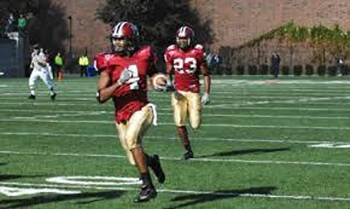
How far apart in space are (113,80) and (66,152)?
16.6 feet

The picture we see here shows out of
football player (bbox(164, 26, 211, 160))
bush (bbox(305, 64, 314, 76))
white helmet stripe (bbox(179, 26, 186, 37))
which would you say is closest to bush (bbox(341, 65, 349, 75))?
bush (bbox(305, 64, 314, 76))

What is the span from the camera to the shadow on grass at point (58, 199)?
984cm

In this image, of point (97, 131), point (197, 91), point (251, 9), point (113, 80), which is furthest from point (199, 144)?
point (251, 9)

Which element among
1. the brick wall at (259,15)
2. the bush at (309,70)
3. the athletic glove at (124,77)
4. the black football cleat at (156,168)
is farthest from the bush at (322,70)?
the athletic glove at (124,77)

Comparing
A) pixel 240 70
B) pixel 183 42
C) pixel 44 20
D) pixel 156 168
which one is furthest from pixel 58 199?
pixel 44 20

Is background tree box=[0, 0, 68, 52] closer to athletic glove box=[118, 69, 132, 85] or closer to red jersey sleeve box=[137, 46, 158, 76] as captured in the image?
red jersey sleeve box=[137, 46, 158, 76]

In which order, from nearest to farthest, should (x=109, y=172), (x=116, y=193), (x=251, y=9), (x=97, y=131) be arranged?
(x=116, y=193) → (x=109, y=172) → (x=97, y=131) → (x=251, y=9)

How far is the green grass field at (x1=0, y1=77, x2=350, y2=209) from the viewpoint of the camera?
1015cm

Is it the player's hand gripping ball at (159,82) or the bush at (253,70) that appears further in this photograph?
the bush at (253,70)

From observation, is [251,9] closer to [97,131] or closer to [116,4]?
[116,4]

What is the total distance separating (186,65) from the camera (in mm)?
14391

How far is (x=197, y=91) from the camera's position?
14.3 meters

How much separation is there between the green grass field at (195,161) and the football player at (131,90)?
0.46 m

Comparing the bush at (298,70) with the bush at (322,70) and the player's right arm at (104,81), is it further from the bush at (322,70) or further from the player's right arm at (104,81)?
the player's right arm at (104,81)
